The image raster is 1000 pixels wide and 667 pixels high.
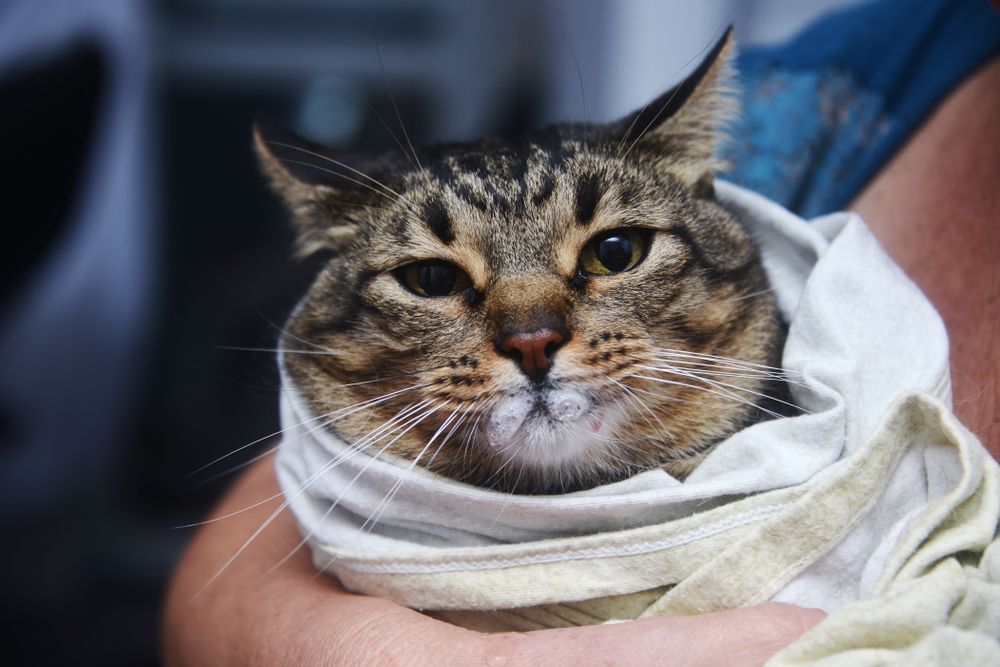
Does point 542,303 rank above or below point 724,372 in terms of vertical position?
above

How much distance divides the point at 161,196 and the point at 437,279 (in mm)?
2781

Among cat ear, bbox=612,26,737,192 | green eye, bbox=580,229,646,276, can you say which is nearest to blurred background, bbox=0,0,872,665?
cat ear, bbox=612,26,737,192

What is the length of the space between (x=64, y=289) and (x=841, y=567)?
278 centimetres

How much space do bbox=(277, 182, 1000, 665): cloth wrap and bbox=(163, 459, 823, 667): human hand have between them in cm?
5

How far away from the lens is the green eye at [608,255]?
116 centimetres

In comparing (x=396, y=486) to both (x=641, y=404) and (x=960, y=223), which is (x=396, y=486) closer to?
(x=641, y=404)

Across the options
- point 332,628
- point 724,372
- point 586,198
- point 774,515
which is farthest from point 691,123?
point 332,628

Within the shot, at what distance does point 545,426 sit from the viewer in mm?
1040

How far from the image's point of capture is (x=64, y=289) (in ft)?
9.65

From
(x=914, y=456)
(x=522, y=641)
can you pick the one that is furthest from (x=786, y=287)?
(x=522, y=641)

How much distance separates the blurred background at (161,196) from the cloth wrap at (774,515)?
1.49 m

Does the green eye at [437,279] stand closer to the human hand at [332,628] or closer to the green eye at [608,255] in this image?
the green eye at [608,255]

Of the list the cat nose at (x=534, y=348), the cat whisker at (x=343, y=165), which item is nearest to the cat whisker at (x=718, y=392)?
the cat nose at (x=534, y=348)

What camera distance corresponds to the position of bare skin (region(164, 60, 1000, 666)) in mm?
866
